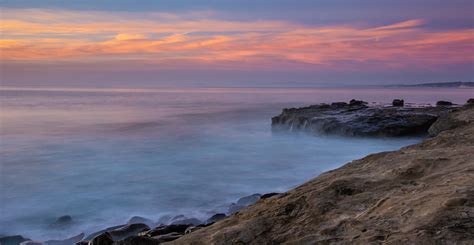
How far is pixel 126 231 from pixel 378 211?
449 centimetres

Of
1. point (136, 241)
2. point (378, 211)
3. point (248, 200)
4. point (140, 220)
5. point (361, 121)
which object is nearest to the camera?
point (378, 211)

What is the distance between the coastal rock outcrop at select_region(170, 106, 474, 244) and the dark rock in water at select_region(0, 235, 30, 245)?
4.44m

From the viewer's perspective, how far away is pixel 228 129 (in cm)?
2262

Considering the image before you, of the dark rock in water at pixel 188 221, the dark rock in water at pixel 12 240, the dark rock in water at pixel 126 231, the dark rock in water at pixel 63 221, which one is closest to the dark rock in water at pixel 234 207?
the dark rock in water at pixel 188 221

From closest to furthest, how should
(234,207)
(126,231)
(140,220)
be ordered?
(126,231) → (140,220) → (234,207)

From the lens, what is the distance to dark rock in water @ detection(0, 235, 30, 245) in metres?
6.91

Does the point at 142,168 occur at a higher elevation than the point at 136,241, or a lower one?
lower

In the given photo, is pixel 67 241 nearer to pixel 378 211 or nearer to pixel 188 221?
pixel 188 221

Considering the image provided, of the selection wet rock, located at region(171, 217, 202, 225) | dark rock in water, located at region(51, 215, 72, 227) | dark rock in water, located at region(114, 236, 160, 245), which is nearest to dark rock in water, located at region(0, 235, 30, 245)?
dark rock in water, located at region(51, 215, 72, 227)

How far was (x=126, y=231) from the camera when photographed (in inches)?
256

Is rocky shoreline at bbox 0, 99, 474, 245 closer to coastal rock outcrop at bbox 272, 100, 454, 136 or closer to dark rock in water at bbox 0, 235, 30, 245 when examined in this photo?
dark rock in water at bbox 0, 235, 30, 245

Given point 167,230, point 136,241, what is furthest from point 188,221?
point 136,241

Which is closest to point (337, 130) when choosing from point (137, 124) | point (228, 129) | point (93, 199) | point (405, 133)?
point (405, 133)

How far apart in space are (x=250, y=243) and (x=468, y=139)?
4.10 meters
